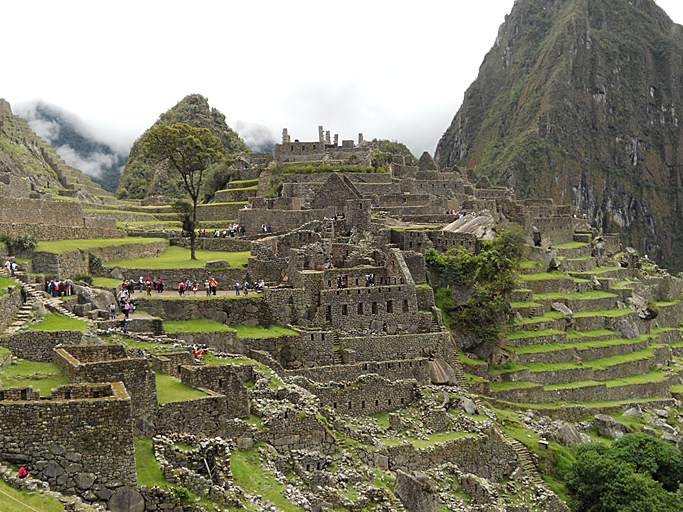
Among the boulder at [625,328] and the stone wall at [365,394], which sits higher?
the stone wall at [365,394]

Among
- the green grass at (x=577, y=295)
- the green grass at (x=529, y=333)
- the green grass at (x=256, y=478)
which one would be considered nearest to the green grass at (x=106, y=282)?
the green grass at (x=256, y=478)

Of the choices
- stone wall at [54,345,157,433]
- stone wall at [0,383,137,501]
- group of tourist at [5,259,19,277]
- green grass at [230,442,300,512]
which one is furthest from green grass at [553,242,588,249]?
stone wall at [0,383,137,501]

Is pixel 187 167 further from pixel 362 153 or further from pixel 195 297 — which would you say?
pixel 362 153

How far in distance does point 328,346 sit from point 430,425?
5326 millimetres

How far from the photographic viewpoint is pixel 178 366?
20578 millimetres

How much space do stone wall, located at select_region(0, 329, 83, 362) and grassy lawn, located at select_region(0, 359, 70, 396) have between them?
0.48m

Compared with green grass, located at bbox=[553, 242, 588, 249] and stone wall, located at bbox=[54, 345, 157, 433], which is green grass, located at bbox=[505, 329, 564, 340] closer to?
green grass, located at bbox=[553, 242, 588, 249]

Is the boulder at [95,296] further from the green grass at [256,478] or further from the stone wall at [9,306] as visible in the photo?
the green grass at [256,478]

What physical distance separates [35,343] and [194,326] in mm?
8365

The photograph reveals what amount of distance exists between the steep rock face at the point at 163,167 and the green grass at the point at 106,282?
43.6m

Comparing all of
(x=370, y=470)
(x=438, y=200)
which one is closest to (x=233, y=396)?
(x=370, y=470)

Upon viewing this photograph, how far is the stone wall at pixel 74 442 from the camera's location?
13281mm

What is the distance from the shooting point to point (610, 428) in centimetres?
3559

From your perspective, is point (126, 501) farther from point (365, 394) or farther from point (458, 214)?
point (458, 214)
